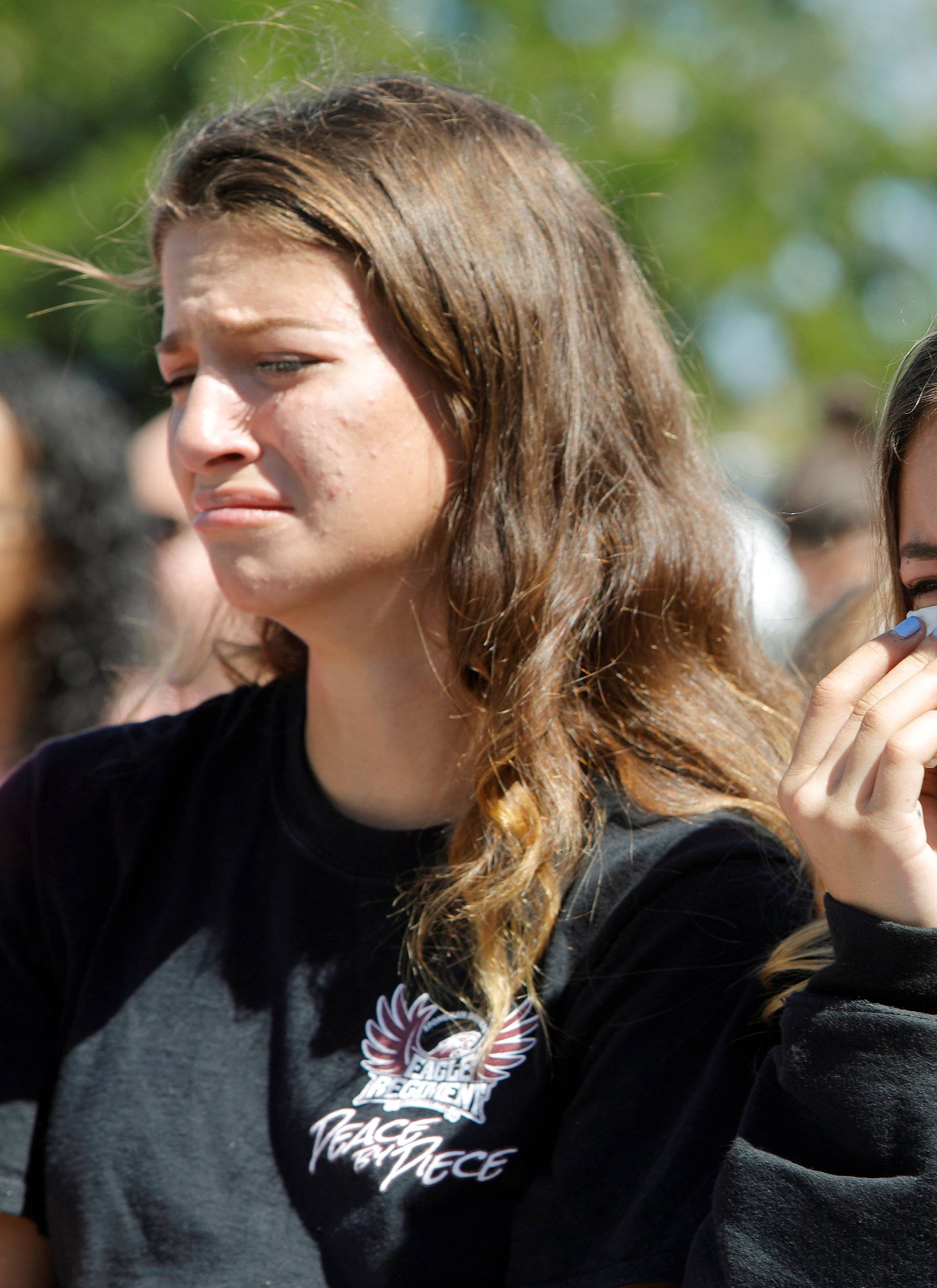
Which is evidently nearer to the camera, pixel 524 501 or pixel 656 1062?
pixel 656 1062

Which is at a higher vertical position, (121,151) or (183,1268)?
(121,151)

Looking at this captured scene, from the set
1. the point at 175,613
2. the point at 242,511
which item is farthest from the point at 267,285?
the point at 175,613

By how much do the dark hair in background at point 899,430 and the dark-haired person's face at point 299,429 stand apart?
60 centimetres

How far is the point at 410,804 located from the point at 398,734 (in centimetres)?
10

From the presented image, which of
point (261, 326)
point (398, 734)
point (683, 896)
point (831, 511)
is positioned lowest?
point (831, 511)

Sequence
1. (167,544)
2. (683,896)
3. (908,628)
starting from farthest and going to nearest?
1. (167,544)
2. (683,896)
3. (908,628)

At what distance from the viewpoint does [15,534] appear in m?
3.21

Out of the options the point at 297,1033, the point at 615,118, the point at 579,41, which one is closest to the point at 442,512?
the point at 297,1033

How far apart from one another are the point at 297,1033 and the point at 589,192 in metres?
1.32

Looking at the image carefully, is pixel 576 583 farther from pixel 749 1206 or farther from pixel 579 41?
pixel 579 41

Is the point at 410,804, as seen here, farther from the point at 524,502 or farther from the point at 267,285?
the point at 267,285

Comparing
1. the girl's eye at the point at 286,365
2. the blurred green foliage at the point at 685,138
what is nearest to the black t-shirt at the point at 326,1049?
the girl's eye at the point at 286,365

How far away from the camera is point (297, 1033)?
1.79 meters

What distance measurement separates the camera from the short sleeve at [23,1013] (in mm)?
1893
